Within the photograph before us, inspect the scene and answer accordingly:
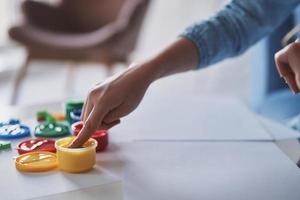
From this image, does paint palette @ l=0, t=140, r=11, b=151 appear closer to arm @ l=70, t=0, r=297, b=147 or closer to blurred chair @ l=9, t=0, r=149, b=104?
arm @ l=70, t=0, r=297, b=147

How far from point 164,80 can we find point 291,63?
2095mm

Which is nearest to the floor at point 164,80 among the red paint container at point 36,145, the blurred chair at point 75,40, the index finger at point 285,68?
the blurred chair at point 75,40

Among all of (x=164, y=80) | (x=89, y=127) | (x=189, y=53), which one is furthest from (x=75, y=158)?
(x=164, y=80)

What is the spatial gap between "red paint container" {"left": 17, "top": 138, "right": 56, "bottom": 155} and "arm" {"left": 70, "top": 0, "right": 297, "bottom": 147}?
0.07m

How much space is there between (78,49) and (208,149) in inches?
62.1

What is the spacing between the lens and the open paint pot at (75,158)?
678 mm

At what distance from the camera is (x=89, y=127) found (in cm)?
71

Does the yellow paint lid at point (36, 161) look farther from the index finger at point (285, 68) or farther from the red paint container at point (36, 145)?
the index finger at point (285, 68)

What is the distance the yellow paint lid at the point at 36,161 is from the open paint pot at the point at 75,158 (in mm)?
17

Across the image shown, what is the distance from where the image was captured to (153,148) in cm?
84

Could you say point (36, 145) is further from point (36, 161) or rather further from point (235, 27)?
point (235, 27)

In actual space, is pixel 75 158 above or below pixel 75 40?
below

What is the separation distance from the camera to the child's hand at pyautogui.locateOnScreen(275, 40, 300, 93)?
692 millimetres

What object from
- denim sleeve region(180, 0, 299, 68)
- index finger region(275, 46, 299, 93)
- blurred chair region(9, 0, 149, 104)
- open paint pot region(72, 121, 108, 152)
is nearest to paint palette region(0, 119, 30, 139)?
open paint pot region(72, 121, 108, 152)
